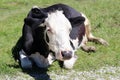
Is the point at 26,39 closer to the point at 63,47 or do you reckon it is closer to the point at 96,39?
the point at 63,47

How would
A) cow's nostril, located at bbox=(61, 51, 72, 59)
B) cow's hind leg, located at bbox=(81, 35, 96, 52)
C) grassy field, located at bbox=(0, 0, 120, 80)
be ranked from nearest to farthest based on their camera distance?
cow's nostril, located at bbox=(61, 51, 72, 59)
grassy field, located at bbox=(0, 0, 120, 80)
cow's hind leg, located at bbox=(81, 35, 96, 52)

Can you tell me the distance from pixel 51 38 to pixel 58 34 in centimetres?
22

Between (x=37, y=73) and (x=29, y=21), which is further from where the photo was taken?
(x=29, y=21)

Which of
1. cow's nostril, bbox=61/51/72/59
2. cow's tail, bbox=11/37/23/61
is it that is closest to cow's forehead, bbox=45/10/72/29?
cow's nostril, bbox=61/51/72/59

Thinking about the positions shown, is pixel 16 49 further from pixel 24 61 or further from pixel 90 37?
pixel 90 37

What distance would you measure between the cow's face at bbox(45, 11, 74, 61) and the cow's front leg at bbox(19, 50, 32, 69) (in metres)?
0.96

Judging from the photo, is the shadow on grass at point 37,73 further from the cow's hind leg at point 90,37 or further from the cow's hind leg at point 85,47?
the cow's hind leg at point 90,37

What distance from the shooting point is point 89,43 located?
417 inches

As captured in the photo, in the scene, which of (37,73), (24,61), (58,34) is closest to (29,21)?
(24,61)

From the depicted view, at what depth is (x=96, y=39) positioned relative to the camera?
1058 cm

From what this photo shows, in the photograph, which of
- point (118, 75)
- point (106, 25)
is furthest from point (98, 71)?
point (106, 25)

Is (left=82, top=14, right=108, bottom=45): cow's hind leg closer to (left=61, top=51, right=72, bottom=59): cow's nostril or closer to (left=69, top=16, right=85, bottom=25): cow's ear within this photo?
(left=69, top=16, right=85, bottom=25): cow's ear

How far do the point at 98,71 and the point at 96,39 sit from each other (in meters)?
1.84

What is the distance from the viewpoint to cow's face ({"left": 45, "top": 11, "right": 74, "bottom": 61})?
753 cm
